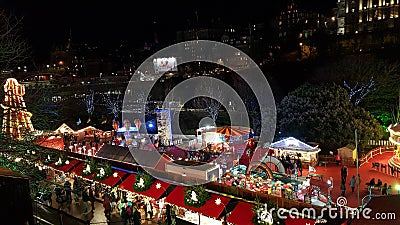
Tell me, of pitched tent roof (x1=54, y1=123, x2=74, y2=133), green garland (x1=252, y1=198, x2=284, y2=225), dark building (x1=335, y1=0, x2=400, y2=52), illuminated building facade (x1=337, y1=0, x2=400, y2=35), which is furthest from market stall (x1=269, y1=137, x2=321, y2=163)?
illuminated building facade (x1=337, y1=0, x2=400, y2=35)

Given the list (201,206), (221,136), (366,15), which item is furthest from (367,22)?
(201,206)

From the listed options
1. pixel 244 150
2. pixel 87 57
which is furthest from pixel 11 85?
pixel 87 57

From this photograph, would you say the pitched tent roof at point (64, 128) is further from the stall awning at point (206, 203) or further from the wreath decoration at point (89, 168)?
the stall awning at point (206, 203)

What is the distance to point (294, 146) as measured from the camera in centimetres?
1595

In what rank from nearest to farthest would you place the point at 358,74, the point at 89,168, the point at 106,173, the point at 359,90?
the point at 106,173 → the point at 89,168 → the point at 359,90 → the point at 358,74

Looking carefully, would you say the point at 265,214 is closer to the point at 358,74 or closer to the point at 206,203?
the point at 206,203

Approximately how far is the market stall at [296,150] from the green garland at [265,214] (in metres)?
7.18

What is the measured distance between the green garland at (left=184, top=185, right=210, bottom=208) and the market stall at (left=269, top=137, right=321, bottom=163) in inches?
270

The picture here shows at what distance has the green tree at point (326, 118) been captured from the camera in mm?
17594

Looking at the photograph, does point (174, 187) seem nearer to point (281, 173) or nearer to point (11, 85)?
point (281, 173)

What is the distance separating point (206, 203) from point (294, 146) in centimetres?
705

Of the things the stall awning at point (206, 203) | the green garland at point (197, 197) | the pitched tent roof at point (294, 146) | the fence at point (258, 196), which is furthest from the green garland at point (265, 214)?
the pitched tent roof at point (294, 146)

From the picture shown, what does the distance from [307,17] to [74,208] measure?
68.6m

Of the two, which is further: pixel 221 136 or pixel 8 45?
pixel 221 136
